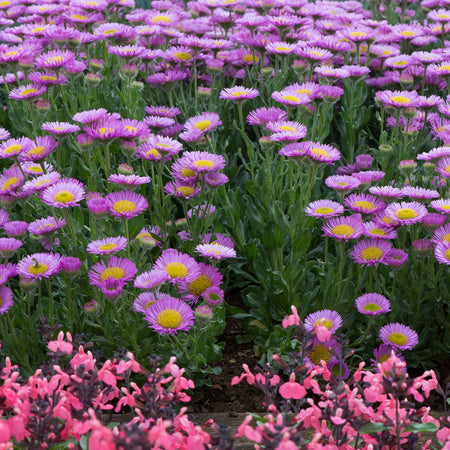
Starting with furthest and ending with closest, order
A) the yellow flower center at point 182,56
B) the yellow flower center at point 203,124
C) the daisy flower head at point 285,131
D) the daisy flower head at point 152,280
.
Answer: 1. the yellow flower center at point 182,56
2. the yellow flower center at point 203,124
3. the daisy flower head at point 285,131
4. the daisy flower head at point 152,280

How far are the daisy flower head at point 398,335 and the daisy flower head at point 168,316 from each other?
0.70 meters

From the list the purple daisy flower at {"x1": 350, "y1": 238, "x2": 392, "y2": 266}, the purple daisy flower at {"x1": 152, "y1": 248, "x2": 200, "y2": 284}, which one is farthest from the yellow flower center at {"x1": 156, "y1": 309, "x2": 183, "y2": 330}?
the purple daisy flower at {"x1": 350, "y1": 238, "x2": 392, "y2": 266}

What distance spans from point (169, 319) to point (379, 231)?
827 millimetres

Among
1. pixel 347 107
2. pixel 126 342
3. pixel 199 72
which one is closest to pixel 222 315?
pixel 126 342

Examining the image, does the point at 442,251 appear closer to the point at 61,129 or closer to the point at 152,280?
the point at 152,280

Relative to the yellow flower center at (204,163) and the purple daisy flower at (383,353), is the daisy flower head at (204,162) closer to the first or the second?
the yellow flower center at (204,163)

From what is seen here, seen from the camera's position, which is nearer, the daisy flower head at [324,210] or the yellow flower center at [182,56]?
the daisy flower head at [324,210]

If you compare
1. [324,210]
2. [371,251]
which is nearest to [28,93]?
[324,210]

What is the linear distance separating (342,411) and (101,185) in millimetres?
1745

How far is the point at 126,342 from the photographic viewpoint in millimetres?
2369

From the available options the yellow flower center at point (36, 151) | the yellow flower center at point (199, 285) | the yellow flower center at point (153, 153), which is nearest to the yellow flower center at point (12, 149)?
the yellow flower center at point (36, 151)

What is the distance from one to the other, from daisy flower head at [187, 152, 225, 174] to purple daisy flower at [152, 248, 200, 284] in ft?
1.14

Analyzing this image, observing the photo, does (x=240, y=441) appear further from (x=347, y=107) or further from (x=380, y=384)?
(x=347, y=107)

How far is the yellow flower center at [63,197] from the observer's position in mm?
→ 2387
